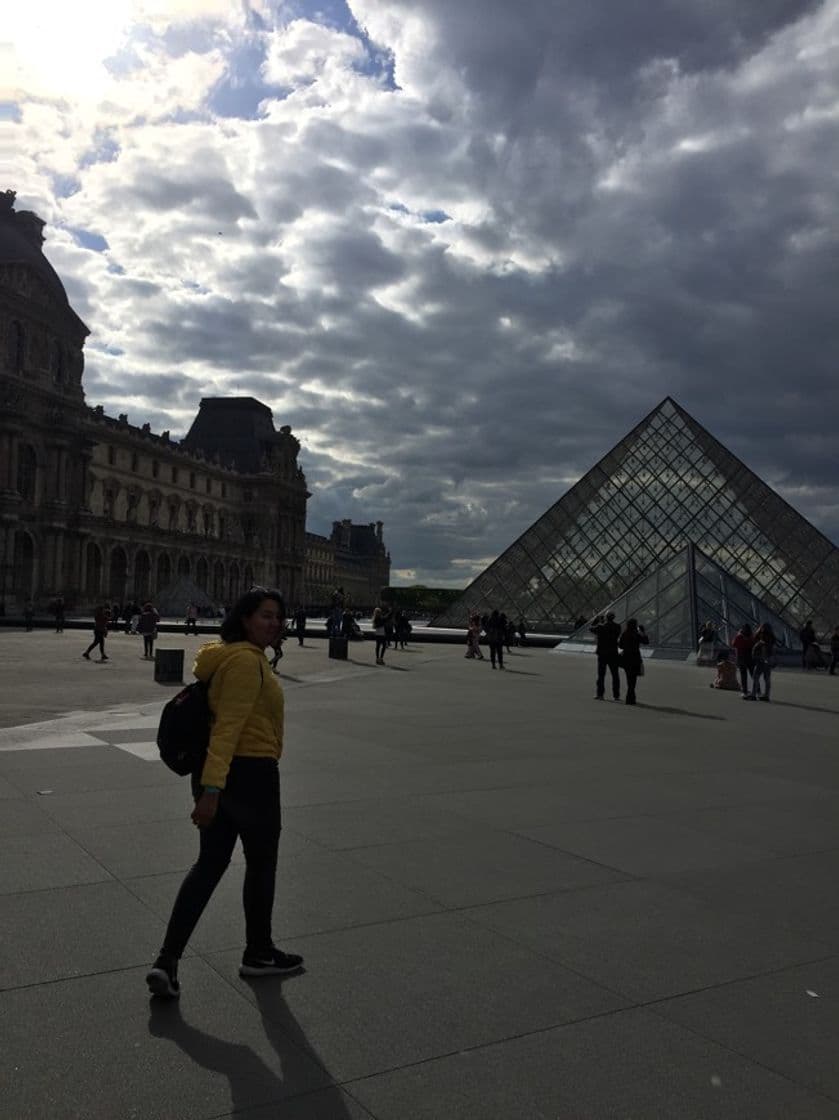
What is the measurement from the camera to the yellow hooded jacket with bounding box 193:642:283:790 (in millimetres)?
3480

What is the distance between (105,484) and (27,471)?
57.9 feet

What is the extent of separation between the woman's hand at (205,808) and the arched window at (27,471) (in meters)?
63.4

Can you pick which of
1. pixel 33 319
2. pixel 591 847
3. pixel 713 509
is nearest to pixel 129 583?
pixel 33 319

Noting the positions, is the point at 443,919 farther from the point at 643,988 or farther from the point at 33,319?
the point at 33,319

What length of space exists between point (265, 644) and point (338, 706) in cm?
968

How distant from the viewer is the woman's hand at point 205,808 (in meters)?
3.45

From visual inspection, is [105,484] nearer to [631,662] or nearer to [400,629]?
→ [400,629]

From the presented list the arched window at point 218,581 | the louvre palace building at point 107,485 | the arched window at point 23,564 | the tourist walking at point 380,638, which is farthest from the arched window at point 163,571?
the tourist walking at point 380,638

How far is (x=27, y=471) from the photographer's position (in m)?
62.6

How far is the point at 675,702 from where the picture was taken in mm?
15578

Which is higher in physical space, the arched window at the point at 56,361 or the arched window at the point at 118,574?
the arched window at the point at 56,361

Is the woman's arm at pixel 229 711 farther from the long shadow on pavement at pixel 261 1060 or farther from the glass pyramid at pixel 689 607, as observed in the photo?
the glass pyramid at pixel 689 607

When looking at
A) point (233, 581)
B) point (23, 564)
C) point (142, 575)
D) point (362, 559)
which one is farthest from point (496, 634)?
point (362, 559)

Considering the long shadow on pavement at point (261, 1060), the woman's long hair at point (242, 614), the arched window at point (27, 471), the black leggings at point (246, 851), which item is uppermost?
the arched window at point (27, 471)
